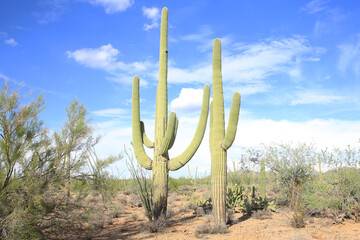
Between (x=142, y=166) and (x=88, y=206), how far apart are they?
3.19 m

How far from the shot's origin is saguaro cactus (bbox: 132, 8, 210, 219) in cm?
1104

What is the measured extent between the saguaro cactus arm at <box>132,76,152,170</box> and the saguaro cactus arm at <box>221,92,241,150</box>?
3.18 m

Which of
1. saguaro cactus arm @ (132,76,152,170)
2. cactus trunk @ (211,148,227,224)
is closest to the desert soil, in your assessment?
cactus trunk @ (211,148,227,224)

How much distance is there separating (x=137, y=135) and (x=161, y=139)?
117cm

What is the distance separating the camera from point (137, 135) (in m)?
11.9

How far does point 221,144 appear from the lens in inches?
410

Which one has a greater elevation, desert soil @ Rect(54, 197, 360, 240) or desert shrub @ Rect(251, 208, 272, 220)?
desert shrub @ Rect(251, 208, 272, 220)

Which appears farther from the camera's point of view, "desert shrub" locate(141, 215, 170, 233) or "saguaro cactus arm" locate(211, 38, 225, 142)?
"saguaro cactus arm" locate(211, 38, 225, 142)

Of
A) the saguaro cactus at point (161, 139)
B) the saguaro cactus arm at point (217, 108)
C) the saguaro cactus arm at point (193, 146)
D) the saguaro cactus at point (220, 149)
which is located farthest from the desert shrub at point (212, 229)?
the saguaro cactus arm at point (217, 108)

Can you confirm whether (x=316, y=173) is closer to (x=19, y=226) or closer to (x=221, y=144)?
(x=221, y=144)

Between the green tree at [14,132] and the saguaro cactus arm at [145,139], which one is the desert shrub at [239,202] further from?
the green tree at [14,132]

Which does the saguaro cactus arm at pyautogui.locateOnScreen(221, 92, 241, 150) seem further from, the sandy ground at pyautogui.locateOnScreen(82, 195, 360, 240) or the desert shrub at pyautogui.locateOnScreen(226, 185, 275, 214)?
the desert shrub at pyautogui.locateOnScreen(226, 185, 275, 214)

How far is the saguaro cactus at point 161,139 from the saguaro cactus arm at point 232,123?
1395mm

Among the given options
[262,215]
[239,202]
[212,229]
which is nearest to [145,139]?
[212,229]
